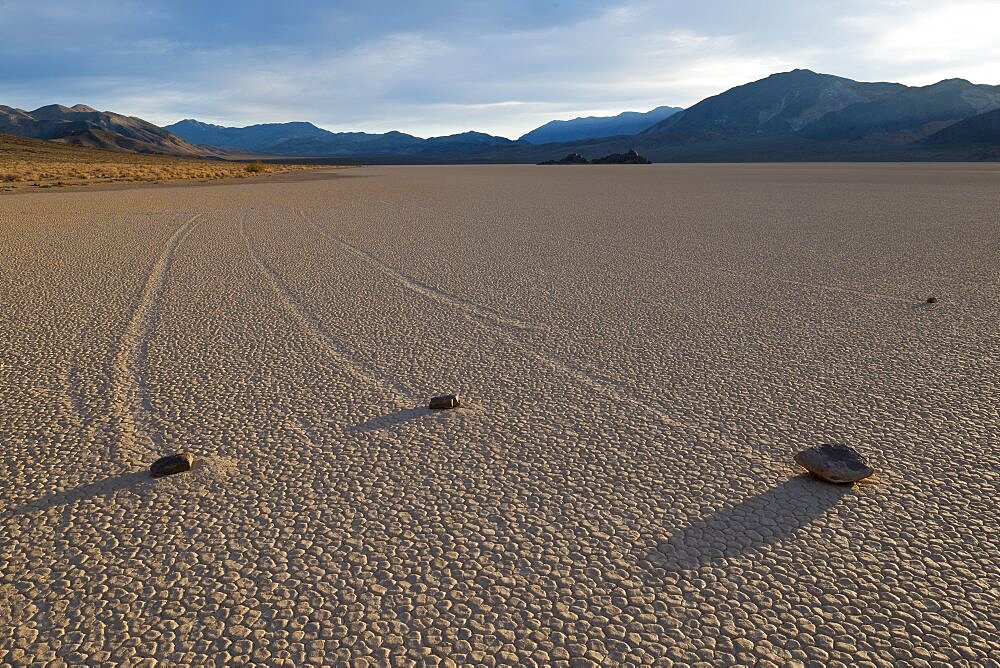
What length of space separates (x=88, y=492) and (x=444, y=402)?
193 centimetres

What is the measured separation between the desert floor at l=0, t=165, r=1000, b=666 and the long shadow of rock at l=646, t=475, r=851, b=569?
0.02 metres

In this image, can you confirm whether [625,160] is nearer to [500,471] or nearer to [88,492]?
[500,471]

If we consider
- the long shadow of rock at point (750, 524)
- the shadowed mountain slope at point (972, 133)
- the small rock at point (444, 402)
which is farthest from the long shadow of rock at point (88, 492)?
the shadowed mountain slope at point (972, 133)

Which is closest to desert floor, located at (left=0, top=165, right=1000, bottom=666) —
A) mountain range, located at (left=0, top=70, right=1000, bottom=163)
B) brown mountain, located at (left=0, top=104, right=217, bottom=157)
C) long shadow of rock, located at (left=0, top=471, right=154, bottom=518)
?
long shadow of rock, located at (left=0, top=471, right=154, bottom=518)

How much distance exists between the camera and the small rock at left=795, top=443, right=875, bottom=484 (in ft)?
11.6

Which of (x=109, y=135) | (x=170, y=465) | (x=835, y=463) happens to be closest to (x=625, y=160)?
(x=835, y=463)

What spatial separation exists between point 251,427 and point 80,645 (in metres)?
1.94

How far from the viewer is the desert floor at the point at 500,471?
8.45ft

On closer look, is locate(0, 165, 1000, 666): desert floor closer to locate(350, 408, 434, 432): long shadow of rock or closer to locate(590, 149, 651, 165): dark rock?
locate(350, 408, 434, 432): long shadow of rock

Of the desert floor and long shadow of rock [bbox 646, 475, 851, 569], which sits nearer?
the desert floor

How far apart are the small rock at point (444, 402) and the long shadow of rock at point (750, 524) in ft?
5.86

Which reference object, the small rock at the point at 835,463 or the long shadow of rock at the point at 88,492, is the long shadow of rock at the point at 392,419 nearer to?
the long shadow of rock at the point at 88,492

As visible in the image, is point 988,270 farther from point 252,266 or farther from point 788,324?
point 252,266

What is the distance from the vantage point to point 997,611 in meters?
2.62
